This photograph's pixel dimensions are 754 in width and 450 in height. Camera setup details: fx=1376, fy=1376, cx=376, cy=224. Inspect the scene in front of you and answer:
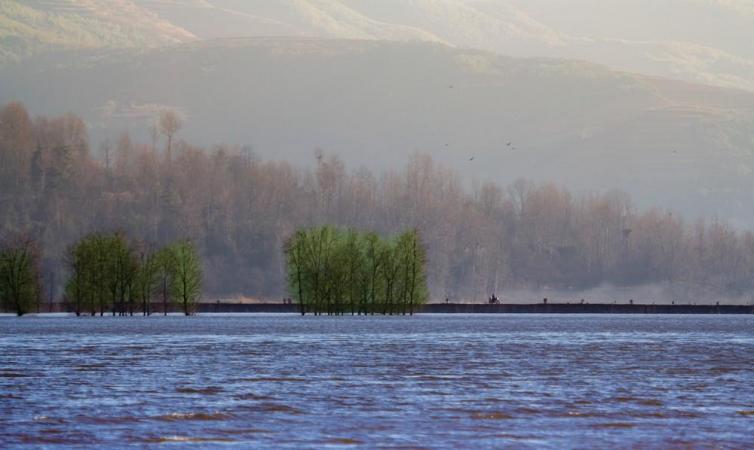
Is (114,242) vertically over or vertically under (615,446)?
over

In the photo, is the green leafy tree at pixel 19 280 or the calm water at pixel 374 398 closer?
the calm water at pixel 374 398

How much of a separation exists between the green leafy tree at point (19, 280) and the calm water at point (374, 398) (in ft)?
337

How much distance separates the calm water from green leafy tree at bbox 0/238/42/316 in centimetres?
10272

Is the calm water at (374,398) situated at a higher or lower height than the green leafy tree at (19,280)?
lower

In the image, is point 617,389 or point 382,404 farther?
point 617,389

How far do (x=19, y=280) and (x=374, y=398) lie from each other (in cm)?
14870

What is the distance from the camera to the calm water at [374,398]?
39875mm

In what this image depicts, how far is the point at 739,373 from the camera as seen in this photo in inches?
2660

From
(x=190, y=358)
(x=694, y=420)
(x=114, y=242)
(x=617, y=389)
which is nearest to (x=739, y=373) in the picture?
(x=617, y=389)

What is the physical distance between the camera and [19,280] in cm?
19188

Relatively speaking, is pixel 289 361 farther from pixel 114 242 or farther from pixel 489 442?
pixel 114 242

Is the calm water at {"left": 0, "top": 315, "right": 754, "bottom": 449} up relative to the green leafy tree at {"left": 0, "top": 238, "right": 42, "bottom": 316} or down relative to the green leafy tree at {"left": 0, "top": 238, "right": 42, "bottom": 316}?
down

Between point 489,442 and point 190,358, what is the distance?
44581 millimetres

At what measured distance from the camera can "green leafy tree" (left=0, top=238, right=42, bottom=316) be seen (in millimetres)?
191250
